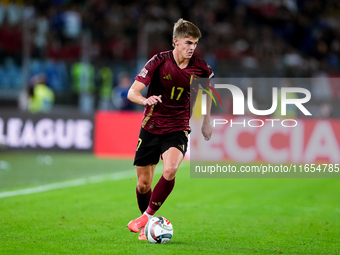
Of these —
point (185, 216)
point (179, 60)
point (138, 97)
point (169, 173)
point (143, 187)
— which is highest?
point (179, 60)

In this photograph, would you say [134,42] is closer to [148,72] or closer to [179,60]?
[179,60]

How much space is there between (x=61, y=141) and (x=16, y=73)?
250 centimetres

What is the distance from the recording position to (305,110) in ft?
51.8

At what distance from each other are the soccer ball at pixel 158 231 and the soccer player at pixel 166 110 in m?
0.23

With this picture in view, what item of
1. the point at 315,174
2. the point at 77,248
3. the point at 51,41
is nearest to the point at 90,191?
the point at 77,248

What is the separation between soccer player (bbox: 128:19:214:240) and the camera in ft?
18.4

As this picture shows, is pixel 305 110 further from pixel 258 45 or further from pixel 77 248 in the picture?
pixel 77 248

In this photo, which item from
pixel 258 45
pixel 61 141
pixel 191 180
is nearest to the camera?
pixel 191 180

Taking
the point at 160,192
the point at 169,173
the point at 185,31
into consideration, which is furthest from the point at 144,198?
the point at 185,31

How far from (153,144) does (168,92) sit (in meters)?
0.57

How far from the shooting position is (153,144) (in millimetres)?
5766

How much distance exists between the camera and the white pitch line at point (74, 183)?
8775 millimetres

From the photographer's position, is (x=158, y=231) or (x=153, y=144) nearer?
(x=158, y=231)

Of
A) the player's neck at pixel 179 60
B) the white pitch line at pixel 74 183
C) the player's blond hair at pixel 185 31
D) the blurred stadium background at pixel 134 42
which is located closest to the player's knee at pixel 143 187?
the player's neck at pixel 179 60
